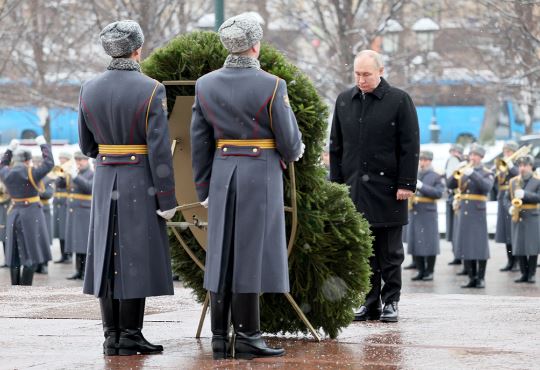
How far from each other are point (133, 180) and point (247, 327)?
0.95 meters

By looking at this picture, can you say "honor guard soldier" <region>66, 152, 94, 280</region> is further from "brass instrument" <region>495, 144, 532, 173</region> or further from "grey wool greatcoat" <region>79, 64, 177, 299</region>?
"grey wool greatcoat" <region>79, 64, 177, 299</region>

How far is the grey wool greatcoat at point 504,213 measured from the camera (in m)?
18.6

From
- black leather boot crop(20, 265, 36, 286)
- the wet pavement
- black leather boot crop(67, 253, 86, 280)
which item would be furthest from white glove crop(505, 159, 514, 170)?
the wet pavement

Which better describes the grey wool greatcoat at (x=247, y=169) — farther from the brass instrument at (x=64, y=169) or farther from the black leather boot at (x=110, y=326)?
the brass instrument at (x=64, y=169)

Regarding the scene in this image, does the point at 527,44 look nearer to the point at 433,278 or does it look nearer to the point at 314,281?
the point at 433,278

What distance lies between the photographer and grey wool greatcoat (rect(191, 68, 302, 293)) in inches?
257

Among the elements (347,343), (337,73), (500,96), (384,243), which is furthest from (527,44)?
(347,343)

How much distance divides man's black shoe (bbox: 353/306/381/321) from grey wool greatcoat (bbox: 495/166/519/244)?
406 inches

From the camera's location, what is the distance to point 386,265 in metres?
8.41

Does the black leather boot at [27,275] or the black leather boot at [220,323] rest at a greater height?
the black leather boot at [220,323]

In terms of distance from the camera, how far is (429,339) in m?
7.30

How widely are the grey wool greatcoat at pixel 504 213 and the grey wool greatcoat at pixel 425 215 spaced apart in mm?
1125

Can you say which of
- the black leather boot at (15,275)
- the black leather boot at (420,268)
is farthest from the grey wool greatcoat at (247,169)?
the black leather boot at (420,268)

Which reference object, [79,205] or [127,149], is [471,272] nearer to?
[79,205]
